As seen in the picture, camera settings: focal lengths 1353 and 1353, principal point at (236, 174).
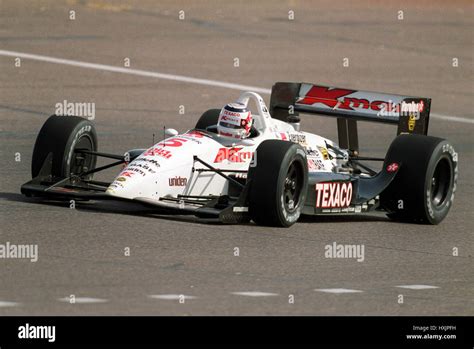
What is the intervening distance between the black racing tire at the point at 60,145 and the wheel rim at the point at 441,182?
3.84 metres

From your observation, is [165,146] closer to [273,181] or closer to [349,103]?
[273,181]

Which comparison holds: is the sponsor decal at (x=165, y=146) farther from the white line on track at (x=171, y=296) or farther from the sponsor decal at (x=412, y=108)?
the white line on track at (x=171, y=296)

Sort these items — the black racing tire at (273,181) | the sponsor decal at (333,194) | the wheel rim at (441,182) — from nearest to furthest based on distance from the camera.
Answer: the black racing tire at (273,181) < the sponsor decal at (333,194) < the wheel rim at (441,182)

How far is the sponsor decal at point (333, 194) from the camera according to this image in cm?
1373

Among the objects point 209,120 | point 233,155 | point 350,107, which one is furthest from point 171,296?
point 350,107

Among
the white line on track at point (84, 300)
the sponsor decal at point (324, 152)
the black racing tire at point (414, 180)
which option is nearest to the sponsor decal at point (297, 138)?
the sponsor decal at point (324, 152)

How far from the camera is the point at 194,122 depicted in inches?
834

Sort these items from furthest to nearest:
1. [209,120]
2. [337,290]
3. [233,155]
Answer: [209,120]
[233,155]
[337,290]

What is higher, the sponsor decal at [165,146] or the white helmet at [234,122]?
the white helmet at [234,122]

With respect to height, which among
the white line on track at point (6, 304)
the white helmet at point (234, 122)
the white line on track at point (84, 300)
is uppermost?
the white helmet at point (234, 122)

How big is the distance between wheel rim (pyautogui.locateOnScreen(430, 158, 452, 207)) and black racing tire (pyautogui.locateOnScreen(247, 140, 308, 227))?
6.76 feet

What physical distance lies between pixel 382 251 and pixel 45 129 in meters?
3.80

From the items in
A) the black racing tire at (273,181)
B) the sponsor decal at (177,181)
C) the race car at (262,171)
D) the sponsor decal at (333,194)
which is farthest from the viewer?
the sponsor decal at (333,194)

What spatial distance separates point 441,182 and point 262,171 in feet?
9.02
